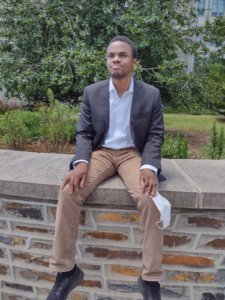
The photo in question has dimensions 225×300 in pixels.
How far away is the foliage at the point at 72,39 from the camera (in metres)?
6.24

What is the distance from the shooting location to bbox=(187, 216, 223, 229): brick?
8.89 ft

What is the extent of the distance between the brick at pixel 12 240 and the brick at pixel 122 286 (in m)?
0.71

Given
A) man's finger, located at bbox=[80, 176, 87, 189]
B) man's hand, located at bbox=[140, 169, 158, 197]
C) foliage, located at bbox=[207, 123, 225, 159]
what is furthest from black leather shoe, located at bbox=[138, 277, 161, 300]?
foliage, located at bbox=[207, 123, 225, 159]

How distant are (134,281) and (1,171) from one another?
4.26 ft

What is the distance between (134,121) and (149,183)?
51cm

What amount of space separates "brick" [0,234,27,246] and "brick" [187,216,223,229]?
1.23m

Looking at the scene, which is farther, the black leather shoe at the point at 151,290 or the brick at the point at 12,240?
the brick at the point at 12,240

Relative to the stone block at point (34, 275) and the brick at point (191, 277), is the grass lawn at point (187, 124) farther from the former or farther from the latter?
the stone block at point (34, 275)

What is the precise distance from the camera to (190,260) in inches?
109

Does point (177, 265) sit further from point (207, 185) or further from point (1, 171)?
point (1, 171)

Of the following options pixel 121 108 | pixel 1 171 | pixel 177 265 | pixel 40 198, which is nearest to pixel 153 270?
pixel 177 265

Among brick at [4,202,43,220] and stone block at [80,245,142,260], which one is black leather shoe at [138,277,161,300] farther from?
brick at [4,202,43,220]

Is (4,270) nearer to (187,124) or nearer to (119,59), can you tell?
(119,59)

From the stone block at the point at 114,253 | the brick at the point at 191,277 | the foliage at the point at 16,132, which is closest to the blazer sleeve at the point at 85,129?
the stone block at the point at 114,253
